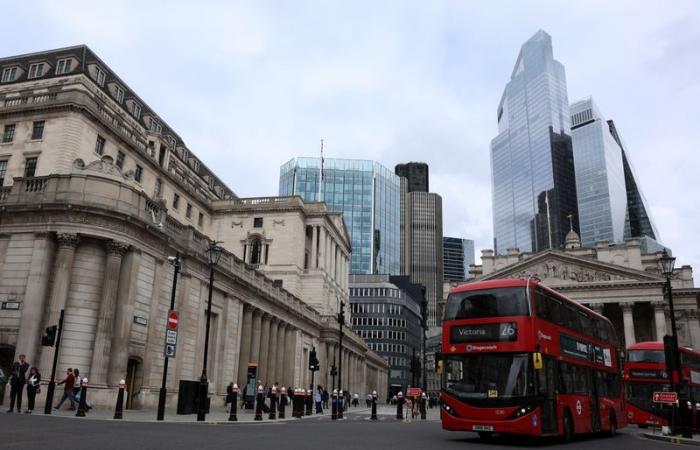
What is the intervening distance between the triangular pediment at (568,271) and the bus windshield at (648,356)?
147 feet

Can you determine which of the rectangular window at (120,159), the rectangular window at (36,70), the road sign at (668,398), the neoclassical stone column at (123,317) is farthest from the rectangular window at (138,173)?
the road sign at (668,398)

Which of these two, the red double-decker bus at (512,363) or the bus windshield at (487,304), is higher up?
the bus windshield at (487,304)

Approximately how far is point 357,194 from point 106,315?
5252 inches

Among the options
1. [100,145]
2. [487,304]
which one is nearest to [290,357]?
[100,145]

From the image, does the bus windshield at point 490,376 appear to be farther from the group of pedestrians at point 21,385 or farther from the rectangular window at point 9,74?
the rectangular window at point 9,74

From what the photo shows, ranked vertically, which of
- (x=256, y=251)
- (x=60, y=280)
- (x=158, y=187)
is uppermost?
(x=158, y=187)

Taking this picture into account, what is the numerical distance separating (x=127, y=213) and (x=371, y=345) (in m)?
101

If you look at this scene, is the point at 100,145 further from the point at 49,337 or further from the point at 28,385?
the point at 28,385

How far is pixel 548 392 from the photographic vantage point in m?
15.1

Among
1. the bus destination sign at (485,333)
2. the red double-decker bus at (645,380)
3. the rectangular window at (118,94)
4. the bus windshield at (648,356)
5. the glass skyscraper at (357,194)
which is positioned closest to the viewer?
the bus destination sign at (485,333)

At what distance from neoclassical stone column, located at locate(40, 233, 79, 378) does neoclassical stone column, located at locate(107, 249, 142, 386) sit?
6.97 ft

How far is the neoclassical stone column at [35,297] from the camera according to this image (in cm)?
2320

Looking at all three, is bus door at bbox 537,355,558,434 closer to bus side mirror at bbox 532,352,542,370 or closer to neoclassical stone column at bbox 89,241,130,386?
bus side mirror at bbox 532,352,542,370

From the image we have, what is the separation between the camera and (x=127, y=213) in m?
25.1
